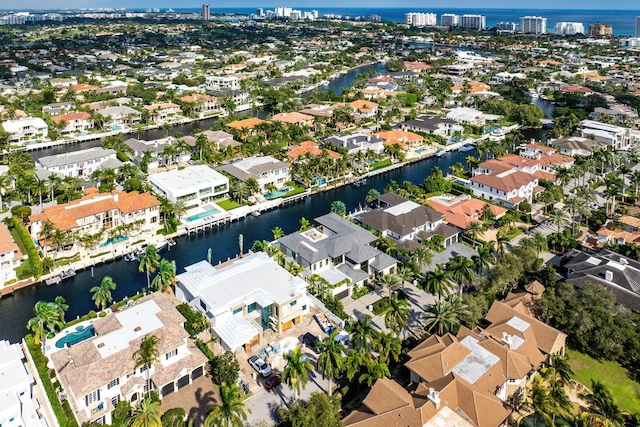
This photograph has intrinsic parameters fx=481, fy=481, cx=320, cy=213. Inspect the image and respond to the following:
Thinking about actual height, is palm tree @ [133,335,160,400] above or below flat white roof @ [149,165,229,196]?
below

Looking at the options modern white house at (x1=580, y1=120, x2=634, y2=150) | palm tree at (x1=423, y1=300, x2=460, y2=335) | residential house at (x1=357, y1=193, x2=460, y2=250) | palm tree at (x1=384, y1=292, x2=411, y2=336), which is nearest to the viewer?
palm tree at (x1=384, y1=292, x2=411, y2=336)

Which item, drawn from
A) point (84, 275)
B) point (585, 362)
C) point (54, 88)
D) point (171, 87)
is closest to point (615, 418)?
point (585, 362)

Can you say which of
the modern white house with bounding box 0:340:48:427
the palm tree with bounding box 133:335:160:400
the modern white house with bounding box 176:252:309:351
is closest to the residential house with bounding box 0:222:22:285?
the modern white house with bounding box 0:340:48:427

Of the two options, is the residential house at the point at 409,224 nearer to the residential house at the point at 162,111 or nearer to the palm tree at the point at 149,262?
the palm tree at the point at 149,262

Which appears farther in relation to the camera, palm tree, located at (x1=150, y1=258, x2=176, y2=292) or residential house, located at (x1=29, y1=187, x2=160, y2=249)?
residential house, located at (x1=29, y1=187, x2=160, y2=249)

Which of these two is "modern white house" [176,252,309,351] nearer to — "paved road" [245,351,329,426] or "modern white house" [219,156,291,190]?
"paved road" [245,351,329,426]

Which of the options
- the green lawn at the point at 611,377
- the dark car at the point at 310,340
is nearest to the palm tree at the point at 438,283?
the green lawn at the point at 611,377

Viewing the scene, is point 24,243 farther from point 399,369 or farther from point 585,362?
point 585,362

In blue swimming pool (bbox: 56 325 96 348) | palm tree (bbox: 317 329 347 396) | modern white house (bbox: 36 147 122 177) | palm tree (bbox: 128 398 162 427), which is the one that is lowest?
blue swimming pool (bbox: 56 325 96 348)

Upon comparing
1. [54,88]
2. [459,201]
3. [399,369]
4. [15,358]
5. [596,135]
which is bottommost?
[399,369]
